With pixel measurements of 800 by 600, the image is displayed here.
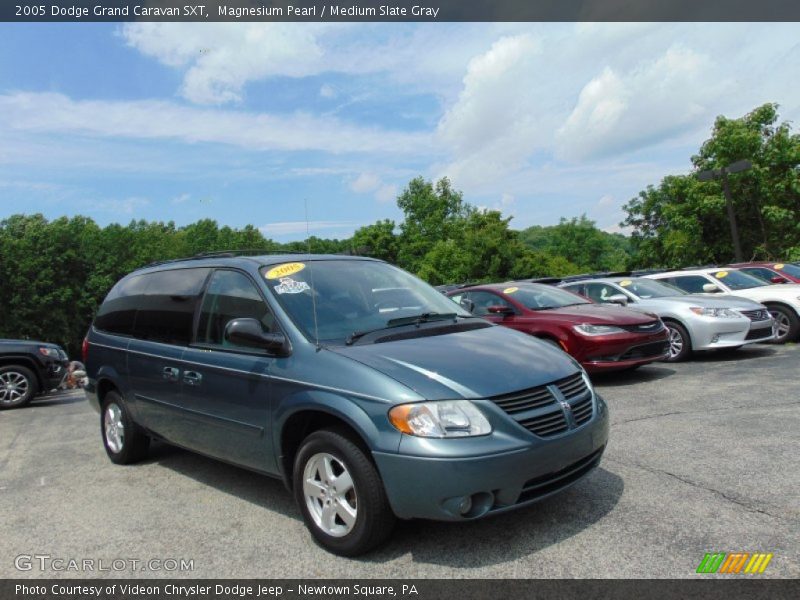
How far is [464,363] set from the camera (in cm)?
357

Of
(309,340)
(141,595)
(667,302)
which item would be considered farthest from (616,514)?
(667,302)

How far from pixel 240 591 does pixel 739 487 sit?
10.2 ft

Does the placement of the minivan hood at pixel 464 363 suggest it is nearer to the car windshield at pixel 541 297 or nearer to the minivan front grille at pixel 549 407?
the minivan front grille at pixel 549 407

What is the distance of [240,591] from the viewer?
3203 millimetres

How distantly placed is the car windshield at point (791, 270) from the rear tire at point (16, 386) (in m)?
15.4

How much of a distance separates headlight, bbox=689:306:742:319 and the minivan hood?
695 cm

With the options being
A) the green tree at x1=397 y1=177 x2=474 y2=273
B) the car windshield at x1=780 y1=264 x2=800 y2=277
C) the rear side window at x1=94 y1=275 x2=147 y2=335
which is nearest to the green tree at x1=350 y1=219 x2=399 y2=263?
the green tree at x1=397 y1=177 x2=474 y2=273

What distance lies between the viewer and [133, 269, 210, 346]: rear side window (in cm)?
485

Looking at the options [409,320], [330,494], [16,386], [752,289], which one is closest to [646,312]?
[752,289]

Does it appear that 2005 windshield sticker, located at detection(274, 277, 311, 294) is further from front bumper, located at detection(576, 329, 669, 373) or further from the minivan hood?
front bumper, located at detection(576, 329, 669, 373)

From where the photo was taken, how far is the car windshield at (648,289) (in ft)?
36.2

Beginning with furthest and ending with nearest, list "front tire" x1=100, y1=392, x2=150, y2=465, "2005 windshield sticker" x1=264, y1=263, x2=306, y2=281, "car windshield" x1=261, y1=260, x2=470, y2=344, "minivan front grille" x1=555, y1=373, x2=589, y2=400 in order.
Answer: "front tire" x1=100, y1=392, x2=150, y2=465
"2005 windshield sticker" x1=264, y1=263, x2=306, y2=281
"car windshield" x1=261, y1=260, x2=470, y2=344
"minivan front grille" x1=555, y1=373, x2=589, y2=400

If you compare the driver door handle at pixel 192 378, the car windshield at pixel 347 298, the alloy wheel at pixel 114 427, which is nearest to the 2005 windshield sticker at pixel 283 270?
the car windshield at pixel 347 298

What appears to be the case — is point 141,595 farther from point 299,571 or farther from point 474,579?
point 474,579
